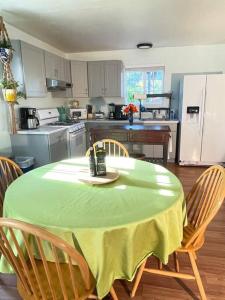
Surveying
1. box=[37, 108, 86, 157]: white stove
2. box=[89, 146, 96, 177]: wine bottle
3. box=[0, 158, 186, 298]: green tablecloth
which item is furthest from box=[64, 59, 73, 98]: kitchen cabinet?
box=[0, 158, 186, 298]: green tablecloth

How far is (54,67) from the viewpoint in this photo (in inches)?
147

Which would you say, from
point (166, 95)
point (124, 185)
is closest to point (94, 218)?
point (124, 185)

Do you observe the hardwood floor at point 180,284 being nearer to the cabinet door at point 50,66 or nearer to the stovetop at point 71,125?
the stovetop at point 71,125

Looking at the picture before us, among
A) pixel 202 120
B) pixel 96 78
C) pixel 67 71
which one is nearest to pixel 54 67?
pixel 67 71

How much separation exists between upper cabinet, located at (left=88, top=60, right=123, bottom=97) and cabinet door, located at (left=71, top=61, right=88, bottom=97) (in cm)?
11

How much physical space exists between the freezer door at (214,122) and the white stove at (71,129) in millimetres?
2272

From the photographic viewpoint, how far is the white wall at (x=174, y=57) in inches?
166

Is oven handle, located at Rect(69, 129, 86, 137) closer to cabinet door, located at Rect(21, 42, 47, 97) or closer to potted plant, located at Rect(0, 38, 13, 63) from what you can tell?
cabinet door, located at Rect(21, 42, 47, 97)

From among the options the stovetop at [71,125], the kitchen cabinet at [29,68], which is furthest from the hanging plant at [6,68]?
the stovetop at [71,125]

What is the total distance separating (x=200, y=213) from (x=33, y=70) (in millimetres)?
2896

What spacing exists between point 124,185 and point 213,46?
404cm

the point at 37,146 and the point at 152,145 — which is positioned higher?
the point at 37,146

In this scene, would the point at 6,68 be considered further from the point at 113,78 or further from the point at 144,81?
the point at 144,81

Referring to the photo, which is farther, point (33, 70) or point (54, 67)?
point (54, 67)
